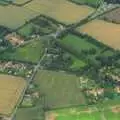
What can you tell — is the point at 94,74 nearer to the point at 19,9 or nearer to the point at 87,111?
the point at 87,111

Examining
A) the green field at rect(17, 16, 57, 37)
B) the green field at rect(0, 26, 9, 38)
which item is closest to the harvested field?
the green field at rect(17, 16, 57, 37)

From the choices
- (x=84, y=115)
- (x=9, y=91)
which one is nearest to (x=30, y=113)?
(x=9, y=91)

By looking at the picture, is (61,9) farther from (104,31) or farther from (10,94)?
(10,94)

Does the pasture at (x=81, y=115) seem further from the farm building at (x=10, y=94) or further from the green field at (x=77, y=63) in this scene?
the green field at (x=77, y=63)

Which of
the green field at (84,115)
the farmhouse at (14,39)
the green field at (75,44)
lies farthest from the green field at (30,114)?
the farmhouse at (14,39)

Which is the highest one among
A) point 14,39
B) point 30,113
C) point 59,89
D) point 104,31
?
point 104,31

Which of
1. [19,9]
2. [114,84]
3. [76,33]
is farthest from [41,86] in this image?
[19,9]
